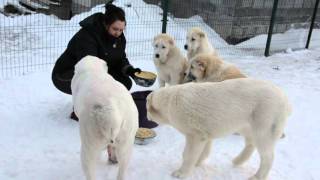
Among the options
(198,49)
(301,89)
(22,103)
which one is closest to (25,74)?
(22,103)

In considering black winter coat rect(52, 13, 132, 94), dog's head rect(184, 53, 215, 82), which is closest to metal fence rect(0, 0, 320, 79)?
black winter coat rect(52, 13, 132, 94)

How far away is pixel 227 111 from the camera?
139 inches

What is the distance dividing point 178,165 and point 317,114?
2748mm

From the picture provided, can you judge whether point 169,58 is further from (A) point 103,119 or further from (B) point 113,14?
(A) point 103,119

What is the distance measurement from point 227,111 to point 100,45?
1.81m

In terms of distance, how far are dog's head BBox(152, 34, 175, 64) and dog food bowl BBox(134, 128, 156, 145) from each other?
144 centimetres

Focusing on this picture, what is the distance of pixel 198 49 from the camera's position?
6262 mm

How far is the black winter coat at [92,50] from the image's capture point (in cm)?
450

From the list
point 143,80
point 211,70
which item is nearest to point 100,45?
point 143,80

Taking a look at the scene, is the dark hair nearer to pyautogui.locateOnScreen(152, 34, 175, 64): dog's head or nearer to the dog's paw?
pyautogui.locateOnScreen(152, 34, 175, 64): dog's head

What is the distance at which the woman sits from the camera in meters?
4.37

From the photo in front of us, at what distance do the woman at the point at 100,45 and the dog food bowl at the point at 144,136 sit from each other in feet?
2.50

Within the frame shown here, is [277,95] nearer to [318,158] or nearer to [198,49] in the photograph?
[318,158]

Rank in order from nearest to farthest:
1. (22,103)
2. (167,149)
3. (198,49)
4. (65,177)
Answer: (65,177) → (167,149) → (22,103) → (198,49)
